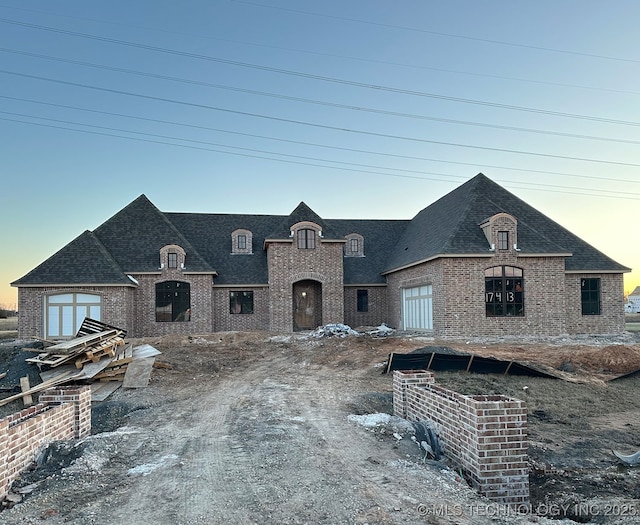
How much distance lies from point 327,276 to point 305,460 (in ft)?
66.6

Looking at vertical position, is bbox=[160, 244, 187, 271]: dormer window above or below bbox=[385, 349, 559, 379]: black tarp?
above

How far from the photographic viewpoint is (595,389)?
12.3 m

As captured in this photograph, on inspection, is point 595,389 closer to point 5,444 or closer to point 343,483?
point 343,483

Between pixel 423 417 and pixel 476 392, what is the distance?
425cm

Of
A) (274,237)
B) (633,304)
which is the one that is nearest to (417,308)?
(274,237)

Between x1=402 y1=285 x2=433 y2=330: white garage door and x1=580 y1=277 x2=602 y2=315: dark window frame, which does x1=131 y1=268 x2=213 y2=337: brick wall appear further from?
x1=580 y1=277 x2=602 y2=315: dark window frame

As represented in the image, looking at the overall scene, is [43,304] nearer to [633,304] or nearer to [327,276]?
[327,276]

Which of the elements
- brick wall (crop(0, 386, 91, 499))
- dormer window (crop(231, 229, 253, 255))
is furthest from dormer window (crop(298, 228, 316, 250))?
brick wall (crop(0, 386, 91, 499))

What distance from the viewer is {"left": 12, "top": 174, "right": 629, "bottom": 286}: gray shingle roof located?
2302cm

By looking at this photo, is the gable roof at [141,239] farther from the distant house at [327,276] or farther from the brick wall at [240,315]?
the brick wall at [240,315]

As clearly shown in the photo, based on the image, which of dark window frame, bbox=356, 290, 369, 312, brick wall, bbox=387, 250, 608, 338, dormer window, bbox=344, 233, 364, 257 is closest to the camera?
brick wall, bbox=387, 250, 608, 338

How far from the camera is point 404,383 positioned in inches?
344

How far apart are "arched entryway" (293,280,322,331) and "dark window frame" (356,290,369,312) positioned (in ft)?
9.12

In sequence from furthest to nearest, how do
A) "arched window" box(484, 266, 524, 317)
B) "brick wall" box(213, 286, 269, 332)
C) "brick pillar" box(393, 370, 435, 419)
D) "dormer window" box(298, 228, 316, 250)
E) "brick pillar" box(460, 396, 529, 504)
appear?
"brick wall" box(213, 286, 269, 332) < "dormer window" box(298, 228, 316, 250) < "arched window" box(484, 266, 524, 317) < "brick pillar" box(393, 370, 435, 419) < "brick pillar" box(460, 396, 529, 504)
